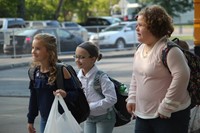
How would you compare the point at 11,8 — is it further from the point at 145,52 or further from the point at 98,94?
the point at 145,52

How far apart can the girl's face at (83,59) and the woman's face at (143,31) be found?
3.41 ft

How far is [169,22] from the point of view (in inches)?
163

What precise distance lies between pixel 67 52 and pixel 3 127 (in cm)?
1804

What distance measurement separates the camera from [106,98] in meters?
5.09

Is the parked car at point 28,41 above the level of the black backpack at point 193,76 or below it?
below

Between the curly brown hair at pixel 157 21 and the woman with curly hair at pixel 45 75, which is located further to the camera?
the woman with curly hair at pixel 45 75

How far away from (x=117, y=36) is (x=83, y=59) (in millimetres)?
25031

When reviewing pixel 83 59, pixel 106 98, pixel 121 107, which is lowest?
pixel 121 107

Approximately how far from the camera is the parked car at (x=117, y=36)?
29264mm

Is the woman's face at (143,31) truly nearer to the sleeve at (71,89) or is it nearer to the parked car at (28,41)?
the sleeve at (71,89)

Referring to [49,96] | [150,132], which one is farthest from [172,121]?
[49,96]

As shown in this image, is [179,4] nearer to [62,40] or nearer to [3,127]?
[62,40]

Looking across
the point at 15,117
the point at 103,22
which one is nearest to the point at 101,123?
the point at 15,117

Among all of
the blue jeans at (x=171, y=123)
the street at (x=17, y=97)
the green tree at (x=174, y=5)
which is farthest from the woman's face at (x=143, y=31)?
the green tree at (x=174, y=5)
